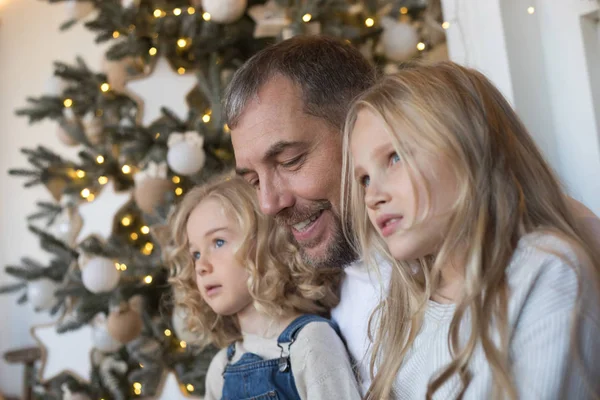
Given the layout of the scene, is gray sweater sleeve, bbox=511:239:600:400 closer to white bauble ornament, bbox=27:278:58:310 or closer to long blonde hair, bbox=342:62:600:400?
long blonde hair, bbox=342:62:600:400

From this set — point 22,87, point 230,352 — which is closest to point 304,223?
point 230,352

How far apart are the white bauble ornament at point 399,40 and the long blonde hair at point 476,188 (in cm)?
148

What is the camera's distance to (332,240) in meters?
1.57

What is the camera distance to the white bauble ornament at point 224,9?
99.5 inches

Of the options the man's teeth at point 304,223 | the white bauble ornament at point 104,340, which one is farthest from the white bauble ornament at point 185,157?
the man's teeth at point 304,223

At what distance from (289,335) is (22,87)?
3.35 metres

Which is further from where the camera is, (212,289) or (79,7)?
(79,7)

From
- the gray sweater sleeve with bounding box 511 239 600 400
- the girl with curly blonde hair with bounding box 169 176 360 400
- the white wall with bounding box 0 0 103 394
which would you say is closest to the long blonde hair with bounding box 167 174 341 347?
the girl with curly blonde hair with bounding box 169 176 360 400

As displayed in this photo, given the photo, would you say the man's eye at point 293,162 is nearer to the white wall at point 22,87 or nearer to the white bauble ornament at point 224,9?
the white bauble ornament at point 224,9

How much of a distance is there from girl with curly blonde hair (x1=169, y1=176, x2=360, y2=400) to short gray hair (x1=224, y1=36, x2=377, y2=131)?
0.91 ft

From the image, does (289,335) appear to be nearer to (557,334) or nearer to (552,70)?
(557,334)

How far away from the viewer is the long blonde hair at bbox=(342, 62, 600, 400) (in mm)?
979

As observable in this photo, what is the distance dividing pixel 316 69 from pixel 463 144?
648 millimetres

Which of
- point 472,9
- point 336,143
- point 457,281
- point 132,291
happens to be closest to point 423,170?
point 457,281
